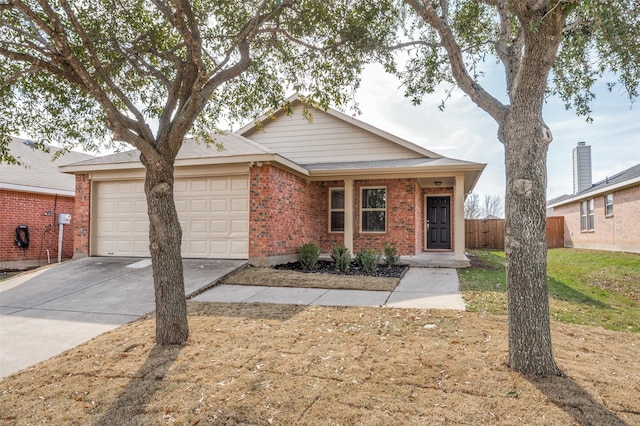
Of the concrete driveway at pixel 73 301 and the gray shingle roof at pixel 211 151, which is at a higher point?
the gray shingle roof at pixel 211 151

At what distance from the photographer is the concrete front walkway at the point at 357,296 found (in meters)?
6.31

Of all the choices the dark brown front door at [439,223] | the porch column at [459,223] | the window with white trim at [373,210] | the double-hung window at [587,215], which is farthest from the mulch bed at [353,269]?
the double-hung window at [587,215]

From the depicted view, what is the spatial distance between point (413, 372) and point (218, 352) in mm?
1992

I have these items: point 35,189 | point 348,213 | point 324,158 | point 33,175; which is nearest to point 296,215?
point 348,213

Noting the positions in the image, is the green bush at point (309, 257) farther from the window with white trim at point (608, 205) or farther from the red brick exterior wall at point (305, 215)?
the window with white trim at point (608, 205)

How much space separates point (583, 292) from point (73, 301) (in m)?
9.44

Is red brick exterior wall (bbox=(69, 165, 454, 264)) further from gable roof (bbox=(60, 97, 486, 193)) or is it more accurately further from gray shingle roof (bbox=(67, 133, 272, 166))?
gray shingle roof (bbox=(67, 133, 272, 166))

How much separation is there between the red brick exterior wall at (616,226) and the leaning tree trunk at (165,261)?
1588 centimetres

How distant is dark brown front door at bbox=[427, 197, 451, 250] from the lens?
14.6 metres

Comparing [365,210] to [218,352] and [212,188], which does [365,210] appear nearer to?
[212,188]

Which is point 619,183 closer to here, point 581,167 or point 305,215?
point 581,167

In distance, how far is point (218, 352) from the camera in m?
4.13

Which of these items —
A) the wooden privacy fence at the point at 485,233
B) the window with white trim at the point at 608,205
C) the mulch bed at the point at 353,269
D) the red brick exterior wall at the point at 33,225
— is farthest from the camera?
the wooden privacy fence at the point at 485,233

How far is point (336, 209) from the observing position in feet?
42.2
